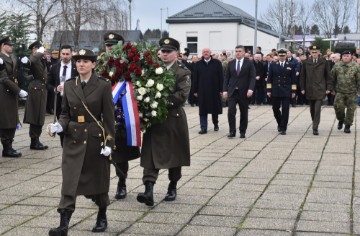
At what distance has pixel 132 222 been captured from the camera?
701 cm

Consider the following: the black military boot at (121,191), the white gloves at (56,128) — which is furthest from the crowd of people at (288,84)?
the white gloves at (56,128)

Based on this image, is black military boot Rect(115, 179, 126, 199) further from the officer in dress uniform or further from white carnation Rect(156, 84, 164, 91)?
the officer in dress uniform

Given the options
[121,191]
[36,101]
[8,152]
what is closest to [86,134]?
[121,191]

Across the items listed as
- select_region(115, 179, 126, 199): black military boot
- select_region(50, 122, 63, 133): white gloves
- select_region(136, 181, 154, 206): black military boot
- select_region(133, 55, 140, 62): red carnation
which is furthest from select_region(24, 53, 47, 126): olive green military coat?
select_region(50, 122, 63, 133): white gloves

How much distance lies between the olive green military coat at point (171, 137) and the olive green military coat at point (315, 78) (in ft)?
26.2

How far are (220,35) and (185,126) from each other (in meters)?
53.4

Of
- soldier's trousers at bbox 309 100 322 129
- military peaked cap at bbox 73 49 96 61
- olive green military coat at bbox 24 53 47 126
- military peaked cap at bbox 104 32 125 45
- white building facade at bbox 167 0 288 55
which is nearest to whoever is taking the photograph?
military peaked cap at bbox 73 49 96 61

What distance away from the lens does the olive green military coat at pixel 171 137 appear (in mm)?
7887

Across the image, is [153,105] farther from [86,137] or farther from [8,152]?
[8,152]

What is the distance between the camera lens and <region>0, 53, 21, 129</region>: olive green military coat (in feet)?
37.8

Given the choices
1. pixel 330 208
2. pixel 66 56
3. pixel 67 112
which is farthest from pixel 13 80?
pixel 330 208

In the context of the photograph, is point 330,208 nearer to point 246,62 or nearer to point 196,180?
point 196,180

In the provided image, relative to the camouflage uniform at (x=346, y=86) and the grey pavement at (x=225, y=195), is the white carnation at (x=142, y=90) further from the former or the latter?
the camouflage uniform at (x=346, y=86)

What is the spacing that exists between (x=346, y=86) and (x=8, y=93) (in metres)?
7.94
